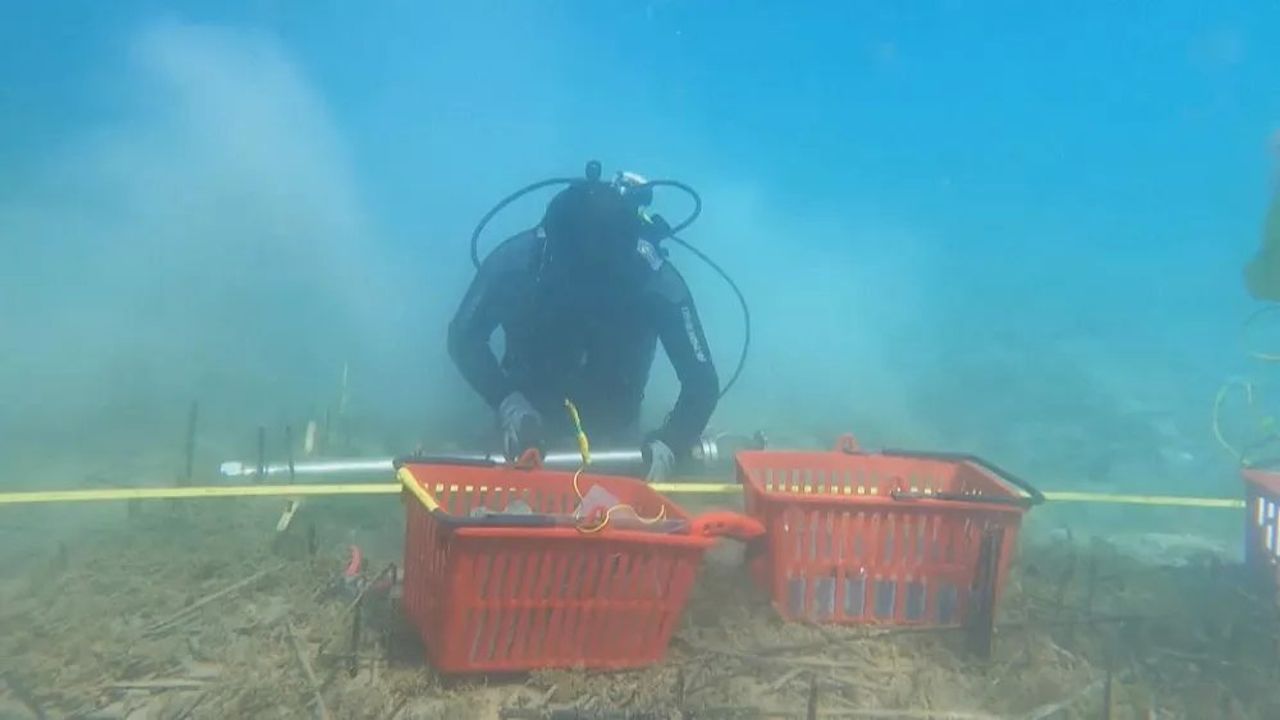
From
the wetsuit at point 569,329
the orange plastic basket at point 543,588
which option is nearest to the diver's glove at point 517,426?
the wetsuit at point 569,329

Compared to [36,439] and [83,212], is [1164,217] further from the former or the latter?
[36,439]

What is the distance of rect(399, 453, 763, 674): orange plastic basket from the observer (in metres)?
2.93

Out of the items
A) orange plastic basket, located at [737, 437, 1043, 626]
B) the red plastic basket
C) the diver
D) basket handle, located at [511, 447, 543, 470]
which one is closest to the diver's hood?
basket handle, located at [511, 447, 543, 470]

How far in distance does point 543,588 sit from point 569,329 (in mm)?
3291

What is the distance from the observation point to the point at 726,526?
342 centimetres

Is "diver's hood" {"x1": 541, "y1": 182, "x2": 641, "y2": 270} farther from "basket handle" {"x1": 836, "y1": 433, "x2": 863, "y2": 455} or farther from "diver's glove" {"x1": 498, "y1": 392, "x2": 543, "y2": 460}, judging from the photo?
"basket handle" {"x1": 836, "y1": 433, "x2": 863, "y2": 455}

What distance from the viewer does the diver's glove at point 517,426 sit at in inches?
201

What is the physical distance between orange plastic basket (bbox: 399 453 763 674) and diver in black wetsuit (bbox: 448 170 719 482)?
2.31 metres

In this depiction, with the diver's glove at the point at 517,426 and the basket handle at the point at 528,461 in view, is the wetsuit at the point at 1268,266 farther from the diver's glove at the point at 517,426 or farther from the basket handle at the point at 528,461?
the basket handle at the point at 528,461

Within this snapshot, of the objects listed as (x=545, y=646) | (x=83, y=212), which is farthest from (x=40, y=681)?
(x=83, y=212)

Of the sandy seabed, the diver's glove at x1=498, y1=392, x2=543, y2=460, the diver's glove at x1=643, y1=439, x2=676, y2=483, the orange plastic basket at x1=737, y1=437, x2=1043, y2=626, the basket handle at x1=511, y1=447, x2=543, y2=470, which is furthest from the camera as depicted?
the diver's glove at x1=643, y1=439, x2=676, y2=483

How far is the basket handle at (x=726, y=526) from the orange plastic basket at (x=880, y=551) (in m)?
0.12

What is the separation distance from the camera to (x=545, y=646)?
3.13 m

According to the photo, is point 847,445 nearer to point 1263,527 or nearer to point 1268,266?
point 1263,527
